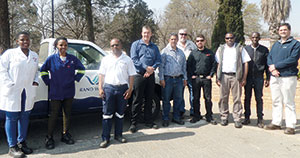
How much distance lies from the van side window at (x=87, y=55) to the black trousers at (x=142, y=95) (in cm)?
92

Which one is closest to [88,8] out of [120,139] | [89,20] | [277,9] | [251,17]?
[89,20]

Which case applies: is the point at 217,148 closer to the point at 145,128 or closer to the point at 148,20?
the point at 145,128

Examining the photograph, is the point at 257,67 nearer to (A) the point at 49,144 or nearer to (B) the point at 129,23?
(A) the point at 49,144

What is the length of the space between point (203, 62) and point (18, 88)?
346 centimetres

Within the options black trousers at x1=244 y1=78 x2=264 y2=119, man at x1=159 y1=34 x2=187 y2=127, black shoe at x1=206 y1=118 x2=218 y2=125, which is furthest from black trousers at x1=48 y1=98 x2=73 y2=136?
black trousers at x1=244 y1=78 x2=264 y2=119

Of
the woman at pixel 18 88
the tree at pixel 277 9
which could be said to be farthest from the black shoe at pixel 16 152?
the tree at pixel 277 9

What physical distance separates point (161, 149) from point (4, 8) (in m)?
5.98

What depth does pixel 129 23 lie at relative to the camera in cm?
1923

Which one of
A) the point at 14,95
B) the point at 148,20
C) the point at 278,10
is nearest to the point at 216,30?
the point at 278,10

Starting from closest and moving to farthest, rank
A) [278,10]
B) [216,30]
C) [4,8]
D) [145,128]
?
[145,128] < [4,8] < [216,30] < [278,10]

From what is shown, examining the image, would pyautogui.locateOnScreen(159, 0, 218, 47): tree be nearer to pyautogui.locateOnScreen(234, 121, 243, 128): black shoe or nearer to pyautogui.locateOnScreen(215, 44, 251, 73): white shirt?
pyautogui.locateOnScreen(215, 44, 251, 73): white shirt

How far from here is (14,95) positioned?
11.0ft

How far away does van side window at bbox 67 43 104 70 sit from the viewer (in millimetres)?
4578

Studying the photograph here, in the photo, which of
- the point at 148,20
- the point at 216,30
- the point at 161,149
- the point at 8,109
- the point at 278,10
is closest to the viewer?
the point at 8,109
